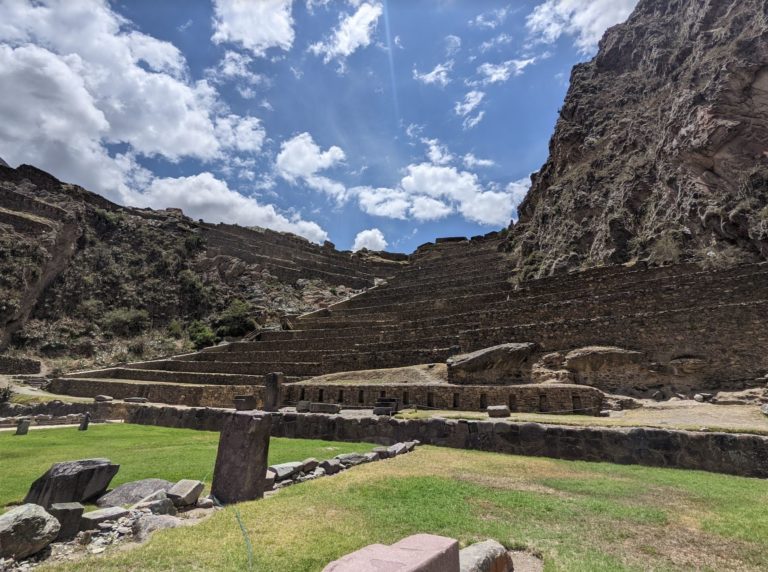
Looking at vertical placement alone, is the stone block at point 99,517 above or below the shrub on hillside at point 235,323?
below

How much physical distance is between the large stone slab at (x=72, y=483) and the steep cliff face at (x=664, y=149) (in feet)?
91.3

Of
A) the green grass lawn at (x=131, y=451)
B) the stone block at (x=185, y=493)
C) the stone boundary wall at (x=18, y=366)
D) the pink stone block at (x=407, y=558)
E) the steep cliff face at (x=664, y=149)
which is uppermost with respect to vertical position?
the steep cliff face at (x=664, y=149)

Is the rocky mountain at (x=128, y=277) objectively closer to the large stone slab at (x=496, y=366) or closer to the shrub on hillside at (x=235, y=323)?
the shrub on hillside at (x=235, y=323)

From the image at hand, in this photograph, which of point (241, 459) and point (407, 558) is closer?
point (407, 558)

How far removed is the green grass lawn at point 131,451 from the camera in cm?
780

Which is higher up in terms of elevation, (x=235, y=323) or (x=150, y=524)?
(x=235, y=323)

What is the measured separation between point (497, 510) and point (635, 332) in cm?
1415

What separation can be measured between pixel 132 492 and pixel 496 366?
48.9 ft

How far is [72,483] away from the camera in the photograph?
6.09 meters

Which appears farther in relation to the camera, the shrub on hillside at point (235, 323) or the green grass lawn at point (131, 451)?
the shrub on hillside at point (235, 323)

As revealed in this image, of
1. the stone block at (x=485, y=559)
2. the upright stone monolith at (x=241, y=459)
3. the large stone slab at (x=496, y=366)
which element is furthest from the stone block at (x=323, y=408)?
the stone block at (x=485, y=559)

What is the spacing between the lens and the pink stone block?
257 centimetres

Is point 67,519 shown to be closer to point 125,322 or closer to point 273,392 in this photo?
point 273,392

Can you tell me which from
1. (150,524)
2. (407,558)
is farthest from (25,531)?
(407,558)
